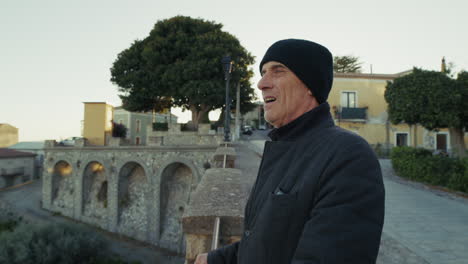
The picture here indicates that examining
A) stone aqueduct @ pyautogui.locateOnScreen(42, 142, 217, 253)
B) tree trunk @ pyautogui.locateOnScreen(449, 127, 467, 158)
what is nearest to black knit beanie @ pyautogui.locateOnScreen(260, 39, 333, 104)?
tree trunk @ pyautogui.locateOnScreen(449, 127, 467, 158)

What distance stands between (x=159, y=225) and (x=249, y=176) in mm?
11774

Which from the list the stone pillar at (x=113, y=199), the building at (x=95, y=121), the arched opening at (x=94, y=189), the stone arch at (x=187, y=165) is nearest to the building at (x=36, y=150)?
the building at (x=95, y=121)

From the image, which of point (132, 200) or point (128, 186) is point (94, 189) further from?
point (132, 200)

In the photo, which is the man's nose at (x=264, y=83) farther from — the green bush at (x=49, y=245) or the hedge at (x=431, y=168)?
the green bush at (x=49, y=245)

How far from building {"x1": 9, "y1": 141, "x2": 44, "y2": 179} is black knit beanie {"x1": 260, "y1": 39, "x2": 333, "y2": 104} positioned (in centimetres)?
4510

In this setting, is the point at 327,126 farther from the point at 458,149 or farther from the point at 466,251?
the point at 458,149

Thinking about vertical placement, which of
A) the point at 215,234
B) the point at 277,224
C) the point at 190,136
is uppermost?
the point at 190,136

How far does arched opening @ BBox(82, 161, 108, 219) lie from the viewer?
894 inches

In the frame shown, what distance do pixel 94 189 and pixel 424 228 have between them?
78.5ft

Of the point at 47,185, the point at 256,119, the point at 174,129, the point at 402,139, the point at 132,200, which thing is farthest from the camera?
the point at 256,119

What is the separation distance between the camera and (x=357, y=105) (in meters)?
19.1

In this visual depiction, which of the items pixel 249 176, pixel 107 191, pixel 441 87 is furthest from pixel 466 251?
pixel 107 191

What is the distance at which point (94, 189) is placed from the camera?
76.2 ft

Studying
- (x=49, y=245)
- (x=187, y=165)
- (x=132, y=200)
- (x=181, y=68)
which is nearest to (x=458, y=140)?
(x=187, y=165)
